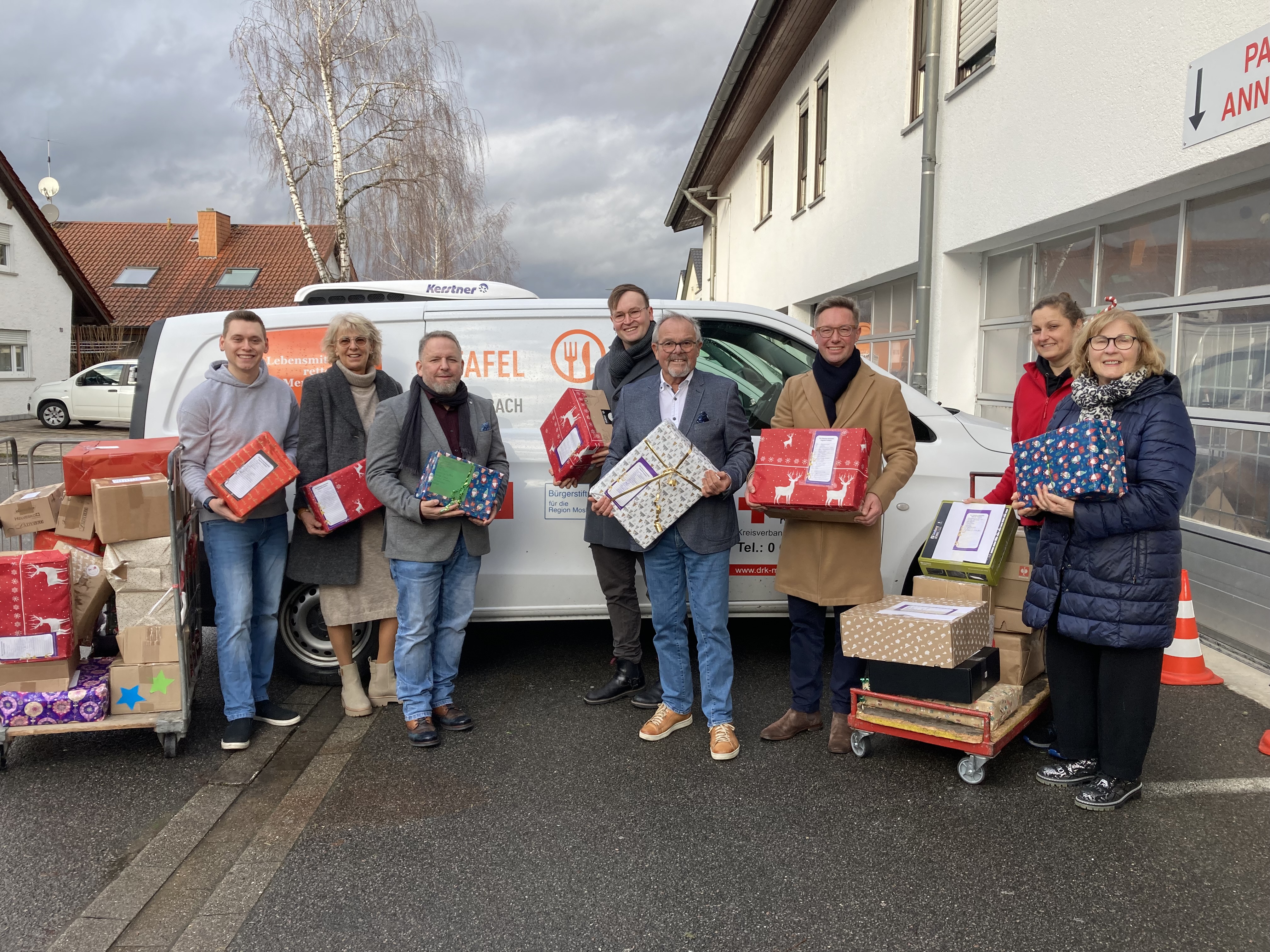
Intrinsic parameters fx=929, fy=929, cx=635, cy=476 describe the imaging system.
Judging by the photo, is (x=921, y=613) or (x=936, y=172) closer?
(x=921, y=613)

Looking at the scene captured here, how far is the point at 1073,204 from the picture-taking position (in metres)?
6.70

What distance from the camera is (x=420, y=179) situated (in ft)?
77.2

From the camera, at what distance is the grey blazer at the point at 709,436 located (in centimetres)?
400

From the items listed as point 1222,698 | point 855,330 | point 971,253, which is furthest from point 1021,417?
point 971,253

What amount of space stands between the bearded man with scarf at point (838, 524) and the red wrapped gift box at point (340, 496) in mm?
1820

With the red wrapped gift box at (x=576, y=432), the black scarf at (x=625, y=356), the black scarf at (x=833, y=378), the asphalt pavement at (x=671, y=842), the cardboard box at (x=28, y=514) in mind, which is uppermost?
the black scarf at (x=625, y=356)

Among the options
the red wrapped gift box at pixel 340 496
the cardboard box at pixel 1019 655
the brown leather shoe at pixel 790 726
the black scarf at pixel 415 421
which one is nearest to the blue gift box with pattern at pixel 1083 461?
the cardboard box at pixel 1019 655

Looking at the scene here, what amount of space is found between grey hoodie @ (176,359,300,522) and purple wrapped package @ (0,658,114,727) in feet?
2.69

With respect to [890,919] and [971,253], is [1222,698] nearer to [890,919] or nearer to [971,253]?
[890,919]

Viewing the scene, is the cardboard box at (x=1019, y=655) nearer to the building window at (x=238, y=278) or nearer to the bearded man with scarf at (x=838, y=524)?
the bearded man with scarf at (x=838, y=524)

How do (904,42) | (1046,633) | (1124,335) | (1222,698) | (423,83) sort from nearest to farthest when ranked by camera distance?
(1124,335) → (1046,633) → (1222,698) → (904,42) → (423,83)

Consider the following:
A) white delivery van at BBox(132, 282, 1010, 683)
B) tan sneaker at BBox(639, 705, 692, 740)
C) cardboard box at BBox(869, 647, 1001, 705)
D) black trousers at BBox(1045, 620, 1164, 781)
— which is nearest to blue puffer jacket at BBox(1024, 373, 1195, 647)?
black trousers at BBox(1045, 620, 1164, 781)

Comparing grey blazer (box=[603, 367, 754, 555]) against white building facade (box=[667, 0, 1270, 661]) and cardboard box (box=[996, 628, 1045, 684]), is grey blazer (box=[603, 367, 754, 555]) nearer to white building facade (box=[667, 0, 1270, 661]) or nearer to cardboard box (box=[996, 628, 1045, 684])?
cardboard box (box=[996, 628, 1045, 684])

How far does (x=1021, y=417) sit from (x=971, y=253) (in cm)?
534
